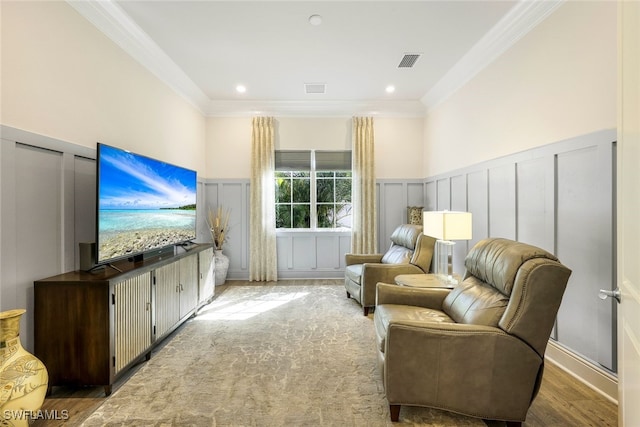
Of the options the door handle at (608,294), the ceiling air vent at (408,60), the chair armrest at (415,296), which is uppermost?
the ceiling air vent at (408,60)

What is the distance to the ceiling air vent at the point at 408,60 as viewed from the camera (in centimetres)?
354

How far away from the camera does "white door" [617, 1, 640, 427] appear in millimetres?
767

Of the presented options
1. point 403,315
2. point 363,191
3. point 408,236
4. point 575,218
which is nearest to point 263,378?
point 403,315

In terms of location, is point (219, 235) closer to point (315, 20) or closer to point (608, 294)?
point (315, 20)

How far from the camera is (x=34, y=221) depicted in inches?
80.8

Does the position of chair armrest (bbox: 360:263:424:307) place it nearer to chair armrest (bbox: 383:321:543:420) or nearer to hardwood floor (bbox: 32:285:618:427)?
hardwood floor (bbox: 32:285:618:427)

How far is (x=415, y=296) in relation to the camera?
247 cm

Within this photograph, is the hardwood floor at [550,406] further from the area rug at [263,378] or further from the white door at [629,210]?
the white door at [629,210]

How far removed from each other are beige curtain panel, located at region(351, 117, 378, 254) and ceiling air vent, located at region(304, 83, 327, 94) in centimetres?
92

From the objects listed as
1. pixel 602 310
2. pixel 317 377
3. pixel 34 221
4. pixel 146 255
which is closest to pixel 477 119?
pixel 602 310

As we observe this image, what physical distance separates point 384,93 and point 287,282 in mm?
3489

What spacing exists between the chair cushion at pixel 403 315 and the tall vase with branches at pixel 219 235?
10.8 ft

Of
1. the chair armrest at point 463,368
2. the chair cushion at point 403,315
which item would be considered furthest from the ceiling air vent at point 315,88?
the chair armrest at point 463,368

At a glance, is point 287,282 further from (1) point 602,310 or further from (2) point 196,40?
(1) point 602,310
